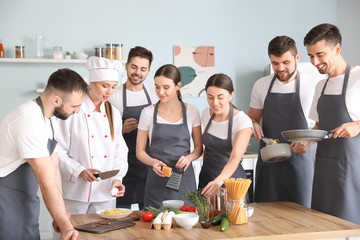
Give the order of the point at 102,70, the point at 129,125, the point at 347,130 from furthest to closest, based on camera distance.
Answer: the point at 129,125
the point at 102,70
the point at 347,130

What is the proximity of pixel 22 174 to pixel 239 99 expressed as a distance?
385 cm

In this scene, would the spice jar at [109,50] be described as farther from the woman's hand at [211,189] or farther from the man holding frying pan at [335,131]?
the woman's hand at [211,189]

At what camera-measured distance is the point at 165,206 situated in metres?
2.50

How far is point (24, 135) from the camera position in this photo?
2.05 metres

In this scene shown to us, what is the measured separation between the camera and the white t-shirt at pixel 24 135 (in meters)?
2.05

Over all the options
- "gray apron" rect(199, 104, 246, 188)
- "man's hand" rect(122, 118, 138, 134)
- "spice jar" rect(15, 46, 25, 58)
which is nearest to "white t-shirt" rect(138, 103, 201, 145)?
"gray apron" rect(199, 104, 246, 188)

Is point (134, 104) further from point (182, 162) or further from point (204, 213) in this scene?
point (204, 213)

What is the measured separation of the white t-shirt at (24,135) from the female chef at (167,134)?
976 mm

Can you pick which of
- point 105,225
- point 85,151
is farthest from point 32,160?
point 85,151

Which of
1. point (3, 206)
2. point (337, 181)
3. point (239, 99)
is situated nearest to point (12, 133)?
point (3, 206)

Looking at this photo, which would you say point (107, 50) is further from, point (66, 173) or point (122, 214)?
point (122, 214)

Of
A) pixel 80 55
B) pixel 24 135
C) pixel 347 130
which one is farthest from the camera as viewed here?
pixel 80 55

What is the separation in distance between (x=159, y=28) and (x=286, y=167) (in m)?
2.96

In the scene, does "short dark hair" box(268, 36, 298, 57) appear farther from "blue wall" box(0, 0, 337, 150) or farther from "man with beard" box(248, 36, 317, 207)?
"blue wall" box(0, 0, 337, 150)
